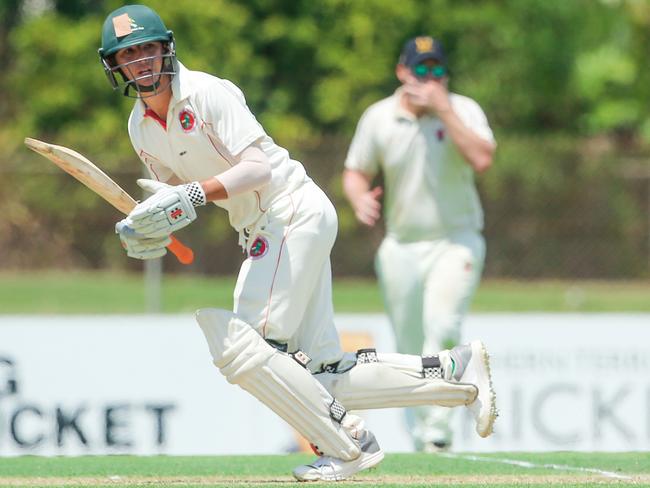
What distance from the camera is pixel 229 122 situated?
16.6ft

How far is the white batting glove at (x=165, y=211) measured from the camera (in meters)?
4.87

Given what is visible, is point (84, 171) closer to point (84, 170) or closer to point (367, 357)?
point (84, 170)

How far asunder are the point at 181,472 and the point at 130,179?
9.63m

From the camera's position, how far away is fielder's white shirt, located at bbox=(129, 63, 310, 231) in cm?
505

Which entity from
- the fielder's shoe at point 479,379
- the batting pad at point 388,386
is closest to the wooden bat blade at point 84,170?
the batting pad at point 388,386

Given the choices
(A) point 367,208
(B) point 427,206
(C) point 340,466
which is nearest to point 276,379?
(C) point 340,466

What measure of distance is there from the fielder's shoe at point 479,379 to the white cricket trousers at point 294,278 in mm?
454

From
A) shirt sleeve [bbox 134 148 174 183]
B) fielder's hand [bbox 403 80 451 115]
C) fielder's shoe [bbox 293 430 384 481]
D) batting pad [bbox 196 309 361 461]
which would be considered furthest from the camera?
fielder's hand [bbox 403 80 451 115]

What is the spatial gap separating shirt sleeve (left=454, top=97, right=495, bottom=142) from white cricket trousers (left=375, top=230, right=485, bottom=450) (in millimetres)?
549

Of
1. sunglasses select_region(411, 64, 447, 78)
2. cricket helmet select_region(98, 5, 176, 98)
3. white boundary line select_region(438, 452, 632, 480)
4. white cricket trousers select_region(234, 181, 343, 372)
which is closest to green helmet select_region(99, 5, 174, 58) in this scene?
cricket helmet select_region(98, 5, 176, 98)

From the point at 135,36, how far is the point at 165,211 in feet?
2.10

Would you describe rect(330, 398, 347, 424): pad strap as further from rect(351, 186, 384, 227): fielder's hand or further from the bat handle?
rect(351, 186, 384, 227): fielder's hand

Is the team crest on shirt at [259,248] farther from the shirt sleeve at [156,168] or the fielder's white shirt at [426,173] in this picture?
the fielder's white shirt at [426,173]

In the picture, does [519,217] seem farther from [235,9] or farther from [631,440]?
[631,440]
